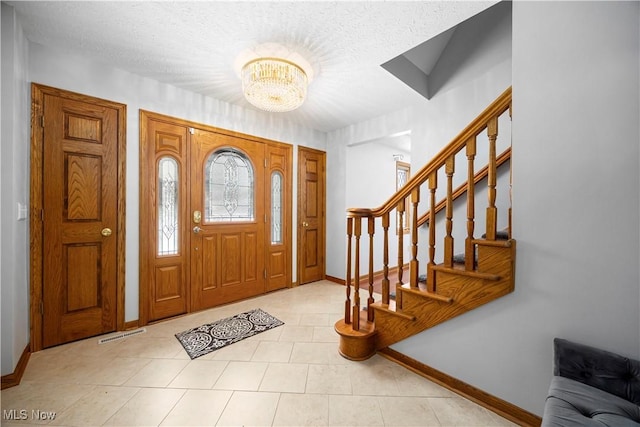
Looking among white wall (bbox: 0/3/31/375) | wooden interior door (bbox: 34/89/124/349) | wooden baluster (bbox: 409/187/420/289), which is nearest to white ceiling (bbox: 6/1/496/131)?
white wall (bbox: 0/3/31/375)

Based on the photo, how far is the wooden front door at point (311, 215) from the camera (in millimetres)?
3893

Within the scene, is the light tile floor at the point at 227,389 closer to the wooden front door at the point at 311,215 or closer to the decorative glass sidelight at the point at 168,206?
the decorative glass sidelight at the point at 168,206

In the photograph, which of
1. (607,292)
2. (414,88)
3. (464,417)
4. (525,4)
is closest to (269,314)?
(464,417)

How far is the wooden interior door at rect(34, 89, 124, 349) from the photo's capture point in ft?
6.73

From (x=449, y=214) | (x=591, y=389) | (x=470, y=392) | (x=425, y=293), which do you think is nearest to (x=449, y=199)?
(x=449, y=214)

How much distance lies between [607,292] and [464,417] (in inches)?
39.7

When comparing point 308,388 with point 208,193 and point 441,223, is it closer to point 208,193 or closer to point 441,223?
point 441,223

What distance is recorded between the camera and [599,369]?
3.70 ft

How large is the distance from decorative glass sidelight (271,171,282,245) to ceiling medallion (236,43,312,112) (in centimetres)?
152

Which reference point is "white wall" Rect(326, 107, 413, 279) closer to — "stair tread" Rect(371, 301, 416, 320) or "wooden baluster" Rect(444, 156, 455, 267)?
Answer: "stair tread" Rect(371, 301, 416, 320)

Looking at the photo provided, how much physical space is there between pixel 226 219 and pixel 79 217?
4.44 ft

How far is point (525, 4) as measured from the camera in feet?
4.55

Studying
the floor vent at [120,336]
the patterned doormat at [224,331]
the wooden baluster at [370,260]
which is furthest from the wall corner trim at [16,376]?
the wooden baluster at [370,260]

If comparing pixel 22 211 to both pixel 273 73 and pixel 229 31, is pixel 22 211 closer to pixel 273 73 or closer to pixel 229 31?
pixel 229 31
